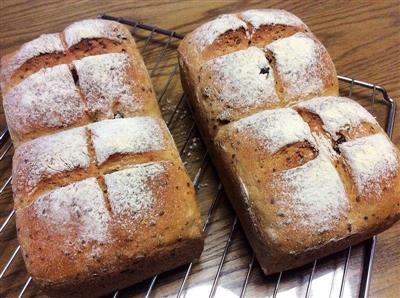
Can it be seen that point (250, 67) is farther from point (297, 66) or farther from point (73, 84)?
point (73, 84)

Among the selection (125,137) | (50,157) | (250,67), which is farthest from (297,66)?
(50,157)

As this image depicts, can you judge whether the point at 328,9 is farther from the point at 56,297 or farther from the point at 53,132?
the point at 56,297

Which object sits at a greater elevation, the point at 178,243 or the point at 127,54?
the point at 127,54

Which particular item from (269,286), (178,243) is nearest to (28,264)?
(178,243)

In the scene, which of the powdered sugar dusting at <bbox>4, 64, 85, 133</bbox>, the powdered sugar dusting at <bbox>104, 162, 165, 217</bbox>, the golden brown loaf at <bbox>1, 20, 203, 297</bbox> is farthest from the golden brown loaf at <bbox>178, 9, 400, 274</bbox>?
the powdered sugar dusting at <bbox>4, 64, 85, 133</bbox>

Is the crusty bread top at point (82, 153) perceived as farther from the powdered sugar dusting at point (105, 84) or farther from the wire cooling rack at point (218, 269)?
the wire cooling rack at point (218, 269)

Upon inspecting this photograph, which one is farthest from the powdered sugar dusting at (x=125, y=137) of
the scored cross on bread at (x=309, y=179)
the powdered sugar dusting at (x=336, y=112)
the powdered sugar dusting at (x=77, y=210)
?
the powdered sugar dusting at (x=336, y=112)

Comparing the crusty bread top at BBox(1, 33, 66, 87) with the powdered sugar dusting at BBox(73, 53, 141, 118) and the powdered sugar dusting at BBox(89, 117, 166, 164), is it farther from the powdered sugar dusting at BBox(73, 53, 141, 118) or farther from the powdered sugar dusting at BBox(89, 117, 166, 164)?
the powdered sugar dusting at BBox(89, 117, 166, 164)
